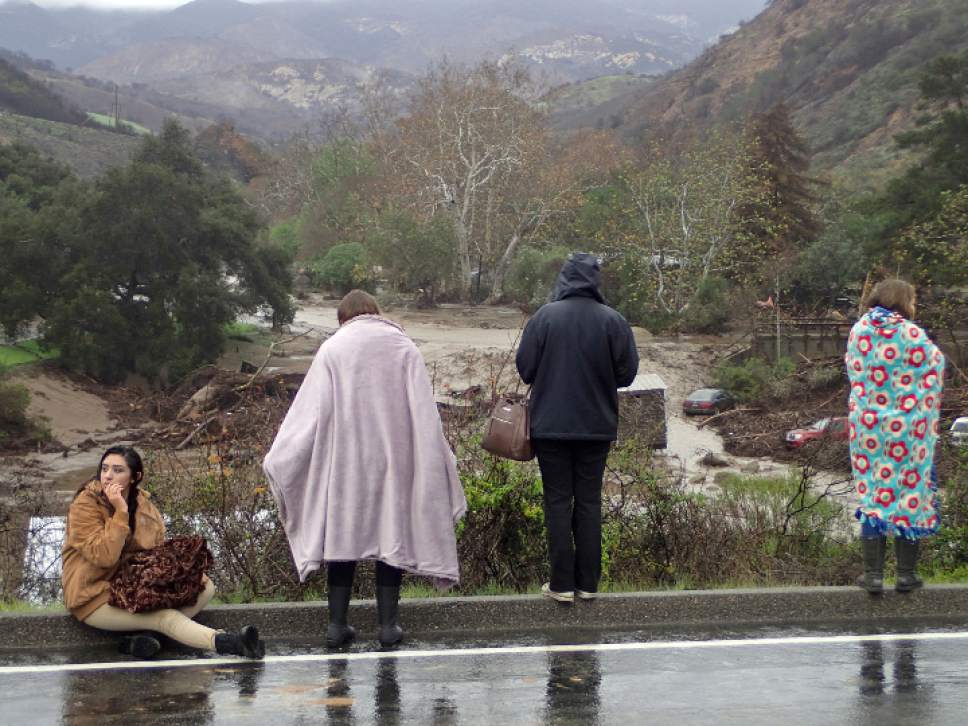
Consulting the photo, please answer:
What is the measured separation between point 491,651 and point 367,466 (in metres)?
1.01

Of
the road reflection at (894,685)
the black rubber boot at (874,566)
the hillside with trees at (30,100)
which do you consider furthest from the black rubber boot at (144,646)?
the hillside with trees at (30,100)

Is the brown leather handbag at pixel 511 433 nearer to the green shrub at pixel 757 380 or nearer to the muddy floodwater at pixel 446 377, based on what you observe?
the muddy floodwater at pixel 446 377

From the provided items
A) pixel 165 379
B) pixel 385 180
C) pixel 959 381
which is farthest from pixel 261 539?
pixel 385 180

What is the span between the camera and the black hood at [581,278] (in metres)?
6.41

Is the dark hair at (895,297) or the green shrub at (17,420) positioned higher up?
the dark hair at (895,297)

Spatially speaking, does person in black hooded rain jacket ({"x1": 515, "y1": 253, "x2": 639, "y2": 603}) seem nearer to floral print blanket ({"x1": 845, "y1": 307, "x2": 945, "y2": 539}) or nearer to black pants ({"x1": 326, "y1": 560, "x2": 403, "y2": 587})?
black pants ({"x1": 326, "y1": 560, "x2": 403, "y2": 587})

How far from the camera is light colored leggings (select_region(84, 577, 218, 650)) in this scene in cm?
570

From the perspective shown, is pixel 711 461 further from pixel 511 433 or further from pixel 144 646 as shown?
pixel 144 646

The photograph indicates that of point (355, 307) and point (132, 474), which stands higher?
point (355, 307)

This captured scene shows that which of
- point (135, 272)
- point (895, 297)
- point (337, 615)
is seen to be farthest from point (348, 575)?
point (135, 272)

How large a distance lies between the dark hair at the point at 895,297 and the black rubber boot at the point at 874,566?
117cm

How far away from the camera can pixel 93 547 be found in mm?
5789

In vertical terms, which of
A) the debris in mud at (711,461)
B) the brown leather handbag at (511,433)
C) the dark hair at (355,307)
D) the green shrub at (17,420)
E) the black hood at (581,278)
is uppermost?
the black hood at (581,278)

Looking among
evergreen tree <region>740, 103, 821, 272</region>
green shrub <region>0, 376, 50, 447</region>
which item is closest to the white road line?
green shrub <region>0, 376, 50, 447</region>
